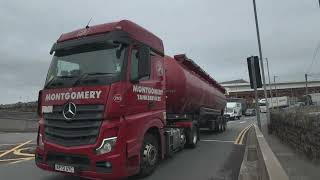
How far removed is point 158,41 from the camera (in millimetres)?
12047

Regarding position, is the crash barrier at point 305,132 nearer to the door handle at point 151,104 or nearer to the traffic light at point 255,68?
the door handle at point 151,104

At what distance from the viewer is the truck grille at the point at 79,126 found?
891 cm

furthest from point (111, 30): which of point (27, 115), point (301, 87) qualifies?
point (301, 87)

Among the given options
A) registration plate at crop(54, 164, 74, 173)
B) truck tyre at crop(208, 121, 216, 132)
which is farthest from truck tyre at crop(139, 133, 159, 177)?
truck tyre at crop(208, 121, 216, 132)

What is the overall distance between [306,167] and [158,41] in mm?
4819

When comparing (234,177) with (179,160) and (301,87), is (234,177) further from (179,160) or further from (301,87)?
(301,87)

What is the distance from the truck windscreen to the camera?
363 inches

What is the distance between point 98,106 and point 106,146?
2.60 feet

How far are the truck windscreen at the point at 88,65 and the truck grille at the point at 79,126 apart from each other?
54 centimetres

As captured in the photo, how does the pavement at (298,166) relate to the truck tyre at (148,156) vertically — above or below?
below

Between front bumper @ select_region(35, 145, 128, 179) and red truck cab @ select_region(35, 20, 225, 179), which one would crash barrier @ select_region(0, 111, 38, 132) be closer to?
red truck cab @ select_region(35, 20, 225, 179)

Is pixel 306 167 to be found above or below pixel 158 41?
below

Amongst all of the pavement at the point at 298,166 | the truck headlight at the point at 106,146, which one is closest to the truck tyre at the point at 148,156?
the truck headlight at the point at 106,146

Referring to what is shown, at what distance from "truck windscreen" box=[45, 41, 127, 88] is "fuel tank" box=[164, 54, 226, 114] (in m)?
4.99
